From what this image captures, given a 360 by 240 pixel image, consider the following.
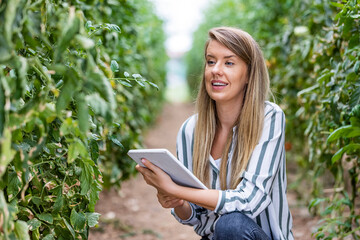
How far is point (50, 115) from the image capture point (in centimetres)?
108

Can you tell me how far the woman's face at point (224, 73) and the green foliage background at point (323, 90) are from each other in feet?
Result: 0.88

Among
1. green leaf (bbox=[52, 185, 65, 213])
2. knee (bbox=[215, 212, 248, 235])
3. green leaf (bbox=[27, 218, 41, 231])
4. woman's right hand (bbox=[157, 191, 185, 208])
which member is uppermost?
green leaf (bbox=[52, 185, 65, 213])

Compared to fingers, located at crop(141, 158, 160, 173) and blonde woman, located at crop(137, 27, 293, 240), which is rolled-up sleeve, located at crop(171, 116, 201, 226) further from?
fingers, located at crop(141, 158, 160, 173)

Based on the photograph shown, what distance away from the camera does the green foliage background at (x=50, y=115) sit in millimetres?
982

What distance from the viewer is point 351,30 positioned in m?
2.16

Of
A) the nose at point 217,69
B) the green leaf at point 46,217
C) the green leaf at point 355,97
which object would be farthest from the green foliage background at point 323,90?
the green leaf at point 46,217

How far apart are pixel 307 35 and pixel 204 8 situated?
32.1ft

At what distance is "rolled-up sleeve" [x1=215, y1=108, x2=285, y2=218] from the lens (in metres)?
1.82

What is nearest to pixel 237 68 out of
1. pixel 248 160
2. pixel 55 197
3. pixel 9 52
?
pixel 248 160

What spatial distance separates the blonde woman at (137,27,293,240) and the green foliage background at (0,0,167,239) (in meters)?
0.37

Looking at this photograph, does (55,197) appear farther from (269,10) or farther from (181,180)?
(269,10)

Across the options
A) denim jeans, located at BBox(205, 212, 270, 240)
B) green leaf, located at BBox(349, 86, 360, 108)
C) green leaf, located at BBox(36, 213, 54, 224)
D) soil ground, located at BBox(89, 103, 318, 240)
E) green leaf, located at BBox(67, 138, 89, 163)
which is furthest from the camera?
soil ground, located at BBox(89, 103, 318, 240)

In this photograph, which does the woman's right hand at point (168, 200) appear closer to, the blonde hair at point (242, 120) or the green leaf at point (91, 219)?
the blonde hair at point (242, 120)

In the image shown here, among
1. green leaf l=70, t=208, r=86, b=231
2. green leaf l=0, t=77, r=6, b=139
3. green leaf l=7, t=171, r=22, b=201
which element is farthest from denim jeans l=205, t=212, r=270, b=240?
green leaf l=0, t=77, r=6, b=139
